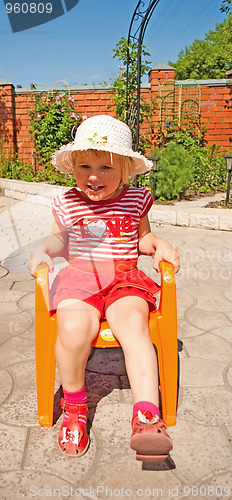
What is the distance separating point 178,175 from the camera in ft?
19.8

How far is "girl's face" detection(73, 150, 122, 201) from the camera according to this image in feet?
5.65

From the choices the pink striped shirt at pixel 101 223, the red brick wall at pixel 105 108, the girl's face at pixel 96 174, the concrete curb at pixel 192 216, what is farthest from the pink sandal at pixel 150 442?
the red brick wall at pixel 105 108

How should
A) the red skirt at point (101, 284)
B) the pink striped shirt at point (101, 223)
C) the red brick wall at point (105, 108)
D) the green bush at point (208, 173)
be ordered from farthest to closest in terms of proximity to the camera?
the red brick wall at point (105, 108) → the green bush at point (208, 173) → the pink striped shirt at point (101, 223) → the red skirt at point (101, 284)

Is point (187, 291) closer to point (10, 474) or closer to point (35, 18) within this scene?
point (10, 474)

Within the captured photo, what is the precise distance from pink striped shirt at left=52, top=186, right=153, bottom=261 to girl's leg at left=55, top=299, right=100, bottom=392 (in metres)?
0.35

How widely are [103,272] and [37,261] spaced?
30cm

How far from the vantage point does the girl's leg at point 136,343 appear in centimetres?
139

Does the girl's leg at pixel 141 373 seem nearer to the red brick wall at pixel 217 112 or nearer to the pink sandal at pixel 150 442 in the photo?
the pink sandal at pixel 150 442

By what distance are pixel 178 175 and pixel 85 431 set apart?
16.3 ft

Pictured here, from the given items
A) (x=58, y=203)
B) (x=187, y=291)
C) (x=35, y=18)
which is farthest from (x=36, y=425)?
(x=187, y=291)

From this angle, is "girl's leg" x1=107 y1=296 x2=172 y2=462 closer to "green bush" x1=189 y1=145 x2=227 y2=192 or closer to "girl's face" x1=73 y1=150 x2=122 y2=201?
"girl's face" x1=73 y1=150 x2=122 y2=201

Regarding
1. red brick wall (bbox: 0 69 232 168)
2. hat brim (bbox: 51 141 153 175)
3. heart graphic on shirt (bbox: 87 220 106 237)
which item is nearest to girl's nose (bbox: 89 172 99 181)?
hat brim (bbox: 51 141 153 175)

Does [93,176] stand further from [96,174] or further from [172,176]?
[172,176]

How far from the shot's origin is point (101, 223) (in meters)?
1.83
